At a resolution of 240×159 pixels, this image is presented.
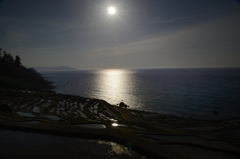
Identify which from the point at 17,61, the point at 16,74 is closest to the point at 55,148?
the point at 16,74

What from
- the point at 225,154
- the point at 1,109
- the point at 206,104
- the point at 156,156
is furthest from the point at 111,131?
the point at 206,104

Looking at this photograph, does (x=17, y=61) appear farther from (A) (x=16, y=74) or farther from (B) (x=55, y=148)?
(B) (x=55, y=148)

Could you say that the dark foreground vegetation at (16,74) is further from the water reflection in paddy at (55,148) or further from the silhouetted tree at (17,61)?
the water reflection in paddy at (55,148)

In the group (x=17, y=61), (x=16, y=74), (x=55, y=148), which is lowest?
(x=55, y=148)

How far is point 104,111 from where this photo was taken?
174 ft

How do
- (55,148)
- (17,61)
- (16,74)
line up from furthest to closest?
(17,61)
(16,74)
(55,148)

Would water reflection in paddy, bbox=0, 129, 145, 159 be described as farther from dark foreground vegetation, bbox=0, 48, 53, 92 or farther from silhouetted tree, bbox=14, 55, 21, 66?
silhouetted tree, bbox=14, 55, 21, 66

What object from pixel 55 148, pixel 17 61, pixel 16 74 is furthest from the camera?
pixel 17 61

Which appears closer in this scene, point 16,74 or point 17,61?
point 16,74

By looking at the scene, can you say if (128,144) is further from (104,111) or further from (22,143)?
(104,111)

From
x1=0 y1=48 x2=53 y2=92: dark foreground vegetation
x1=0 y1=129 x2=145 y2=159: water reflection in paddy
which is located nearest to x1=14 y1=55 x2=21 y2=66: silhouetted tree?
x1=0 y1=48 x2=53 y2=92: dark foreground vegetation

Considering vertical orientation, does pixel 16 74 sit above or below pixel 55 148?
above

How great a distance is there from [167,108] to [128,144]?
5581cm

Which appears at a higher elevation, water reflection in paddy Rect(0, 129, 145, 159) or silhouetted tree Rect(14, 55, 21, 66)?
silhouetted tree Rect(14, 55, 21, 66)
